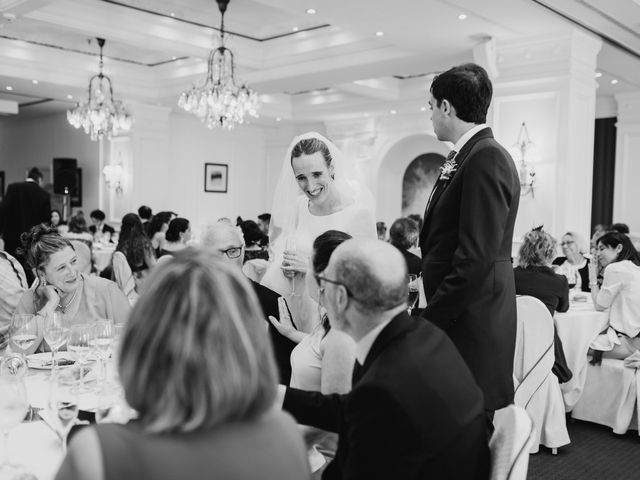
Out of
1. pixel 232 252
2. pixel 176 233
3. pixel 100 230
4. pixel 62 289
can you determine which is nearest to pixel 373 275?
pixel 232 252

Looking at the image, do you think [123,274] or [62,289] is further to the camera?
[123,274]

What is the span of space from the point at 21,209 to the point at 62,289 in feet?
13.8

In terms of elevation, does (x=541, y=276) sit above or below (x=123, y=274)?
above

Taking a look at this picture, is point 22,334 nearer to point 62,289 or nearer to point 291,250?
point 62,289

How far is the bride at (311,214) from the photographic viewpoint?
2.89 meters

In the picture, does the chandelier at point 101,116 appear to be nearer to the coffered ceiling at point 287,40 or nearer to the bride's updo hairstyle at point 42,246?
the coffered ceiling at point 287,40

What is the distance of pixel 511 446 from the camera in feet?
4.99

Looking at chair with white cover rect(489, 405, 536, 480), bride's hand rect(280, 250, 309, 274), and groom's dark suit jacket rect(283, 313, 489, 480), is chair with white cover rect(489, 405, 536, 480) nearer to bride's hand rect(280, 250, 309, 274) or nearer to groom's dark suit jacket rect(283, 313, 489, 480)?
groom's dark suit jacket rect(283, 313, 489, 480)

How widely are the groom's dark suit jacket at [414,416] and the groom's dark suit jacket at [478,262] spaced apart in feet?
1.91

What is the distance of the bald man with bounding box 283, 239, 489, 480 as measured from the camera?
4.33 feet

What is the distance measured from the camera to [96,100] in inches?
402

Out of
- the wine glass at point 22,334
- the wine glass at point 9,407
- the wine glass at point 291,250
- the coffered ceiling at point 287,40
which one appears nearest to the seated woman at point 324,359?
the wine glass at point 291,250

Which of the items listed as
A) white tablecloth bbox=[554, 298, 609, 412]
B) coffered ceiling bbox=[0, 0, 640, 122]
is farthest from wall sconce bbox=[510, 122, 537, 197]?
white tablecloth bbox=[554, 298, 609, 412]

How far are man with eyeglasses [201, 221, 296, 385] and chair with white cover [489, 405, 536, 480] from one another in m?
1.11
